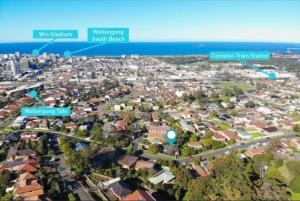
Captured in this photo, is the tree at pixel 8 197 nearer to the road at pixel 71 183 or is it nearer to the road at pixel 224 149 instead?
the road at pixel 71 183

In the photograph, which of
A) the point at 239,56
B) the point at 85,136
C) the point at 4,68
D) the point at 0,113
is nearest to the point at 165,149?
the point at 85,136

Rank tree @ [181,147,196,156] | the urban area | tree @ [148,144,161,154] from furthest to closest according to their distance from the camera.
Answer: tree @ [148,144,161,154]
tree @ [181,147,196,156]
the urban area

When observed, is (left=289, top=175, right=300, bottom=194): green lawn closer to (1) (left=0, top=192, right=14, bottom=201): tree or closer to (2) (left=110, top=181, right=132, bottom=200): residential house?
(2) (left=110, top=181, right=132, bottom=200): residential house

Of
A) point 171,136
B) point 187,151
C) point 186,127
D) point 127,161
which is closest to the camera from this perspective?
point 127,161

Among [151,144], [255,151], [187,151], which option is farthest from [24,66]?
[255,151]

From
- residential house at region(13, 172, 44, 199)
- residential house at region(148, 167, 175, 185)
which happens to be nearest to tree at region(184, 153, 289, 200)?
residential house at region(148, 167, 175, 185)

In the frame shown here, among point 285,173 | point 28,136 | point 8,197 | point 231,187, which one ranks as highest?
point 231,187

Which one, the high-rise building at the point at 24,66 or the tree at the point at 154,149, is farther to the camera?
the high-rise building at the point at 24,66

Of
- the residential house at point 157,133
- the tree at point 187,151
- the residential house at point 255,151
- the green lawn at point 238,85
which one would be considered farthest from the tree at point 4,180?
the green lawn at point 238,85

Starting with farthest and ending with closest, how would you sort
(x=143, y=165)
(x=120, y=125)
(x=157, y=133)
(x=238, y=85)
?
(x=238, y=85)
(x=120, y=125)
(x=157, y=133)
(x=143, y=165)

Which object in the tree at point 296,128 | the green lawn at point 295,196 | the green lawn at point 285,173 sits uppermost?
the tree at point 296,128

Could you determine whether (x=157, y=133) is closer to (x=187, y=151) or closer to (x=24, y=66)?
(x=187, y=151)
